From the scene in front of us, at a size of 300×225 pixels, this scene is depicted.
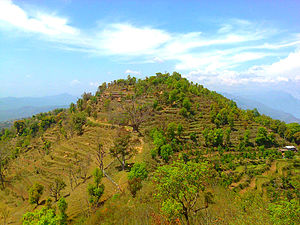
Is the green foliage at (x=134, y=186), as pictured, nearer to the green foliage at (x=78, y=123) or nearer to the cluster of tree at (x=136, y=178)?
the cluster of tree at (x=136, y=178)

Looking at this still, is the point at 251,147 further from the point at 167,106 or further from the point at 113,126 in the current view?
the point at 113,126

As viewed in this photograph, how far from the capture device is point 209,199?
14664mm

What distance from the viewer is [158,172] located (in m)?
11.5

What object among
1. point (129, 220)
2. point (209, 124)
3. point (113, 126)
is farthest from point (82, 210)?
point (209, 124)

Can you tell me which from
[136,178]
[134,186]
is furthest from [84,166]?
[134,186]

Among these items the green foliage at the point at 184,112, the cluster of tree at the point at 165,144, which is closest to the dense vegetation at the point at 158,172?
the cluster of tree at the point at 165,144

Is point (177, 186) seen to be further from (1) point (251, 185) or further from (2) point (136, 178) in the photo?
(1) point (251, 185)

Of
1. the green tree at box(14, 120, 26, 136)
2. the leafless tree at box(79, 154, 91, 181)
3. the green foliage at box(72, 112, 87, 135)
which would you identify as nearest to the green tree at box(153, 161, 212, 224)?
the leafless tree at box(79, 154, 91, 181)

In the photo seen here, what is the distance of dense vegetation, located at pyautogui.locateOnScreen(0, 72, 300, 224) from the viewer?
11.1 metres

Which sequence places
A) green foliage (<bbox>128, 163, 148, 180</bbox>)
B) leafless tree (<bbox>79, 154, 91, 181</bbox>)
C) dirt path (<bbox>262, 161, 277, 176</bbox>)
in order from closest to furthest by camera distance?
green foliage (<bbox>128, 163, 148, 180</bbox>) → leafless tree (<bbox>79, 154, 91, 181</bbox>) → dirt path (<bbox>262, 161, 277, 176</bbox>)

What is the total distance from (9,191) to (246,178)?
4863cm

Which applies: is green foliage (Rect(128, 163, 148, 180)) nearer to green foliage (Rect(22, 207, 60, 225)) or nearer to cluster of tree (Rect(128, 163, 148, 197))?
cluster of tree (Rect(128, 163, 148, 197))

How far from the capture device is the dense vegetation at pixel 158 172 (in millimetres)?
11094

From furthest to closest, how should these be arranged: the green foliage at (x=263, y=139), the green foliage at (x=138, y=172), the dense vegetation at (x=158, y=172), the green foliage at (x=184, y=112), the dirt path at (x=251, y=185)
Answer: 1. the green foliage at (x=184, y=112)
2. the green foliage at (x=263, y=139)
3. the dirt path at (x=251, y=185)
4. the green foliage at (x=138, y=172)
5. the dense vegetation at (x=158, y=172)
